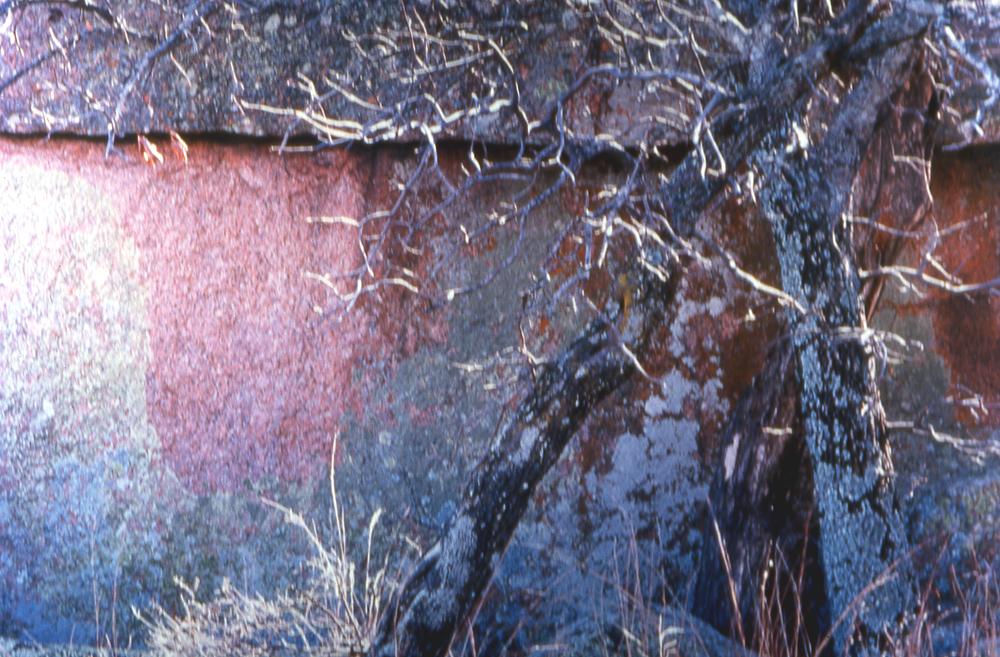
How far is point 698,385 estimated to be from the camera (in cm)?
390

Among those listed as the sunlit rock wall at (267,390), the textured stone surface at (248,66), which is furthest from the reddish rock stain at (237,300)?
the textured stone surface at (248,66)

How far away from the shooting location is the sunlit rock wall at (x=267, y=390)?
3809mm

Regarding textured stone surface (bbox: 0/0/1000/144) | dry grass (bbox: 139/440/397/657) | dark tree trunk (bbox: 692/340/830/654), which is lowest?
dry grass (bbox: 139/440/397/657)

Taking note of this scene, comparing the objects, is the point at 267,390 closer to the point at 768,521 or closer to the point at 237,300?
the point at 237,300

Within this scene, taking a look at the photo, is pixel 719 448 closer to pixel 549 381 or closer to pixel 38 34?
pixel 549 381

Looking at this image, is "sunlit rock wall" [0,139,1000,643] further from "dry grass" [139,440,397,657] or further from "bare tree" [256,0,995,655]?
"bare tree" [256,0,995,655]

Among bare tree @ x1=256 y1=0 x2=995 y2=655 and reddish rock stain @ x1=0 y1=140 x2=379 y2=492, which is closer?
bare tree @ x1=256 y1=0 x2=995 y2=655

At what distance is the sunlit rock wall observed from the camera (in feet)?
12.5

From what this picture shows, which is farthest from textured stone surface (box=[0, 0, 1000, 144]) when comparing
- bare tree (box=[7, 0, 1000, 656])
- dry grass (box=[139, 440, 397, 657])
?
dry grass (box=[139, 440, 397, 657])

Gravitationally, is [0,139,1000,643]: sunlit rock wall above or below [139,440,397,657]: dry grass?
above

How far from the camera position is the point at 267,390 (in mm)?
3836

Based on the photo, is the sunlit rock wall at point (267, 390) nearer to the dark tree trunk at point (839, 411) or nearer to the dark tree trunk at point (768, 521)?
the dark tree trunk at point (768, 521)

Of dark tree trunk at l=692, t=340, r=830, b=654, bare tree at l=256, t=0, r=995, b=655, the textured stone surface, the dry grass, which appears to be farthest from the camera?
the textured stone surface

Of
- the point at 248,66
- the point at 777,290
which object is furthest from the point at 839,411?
the point at 248,66
